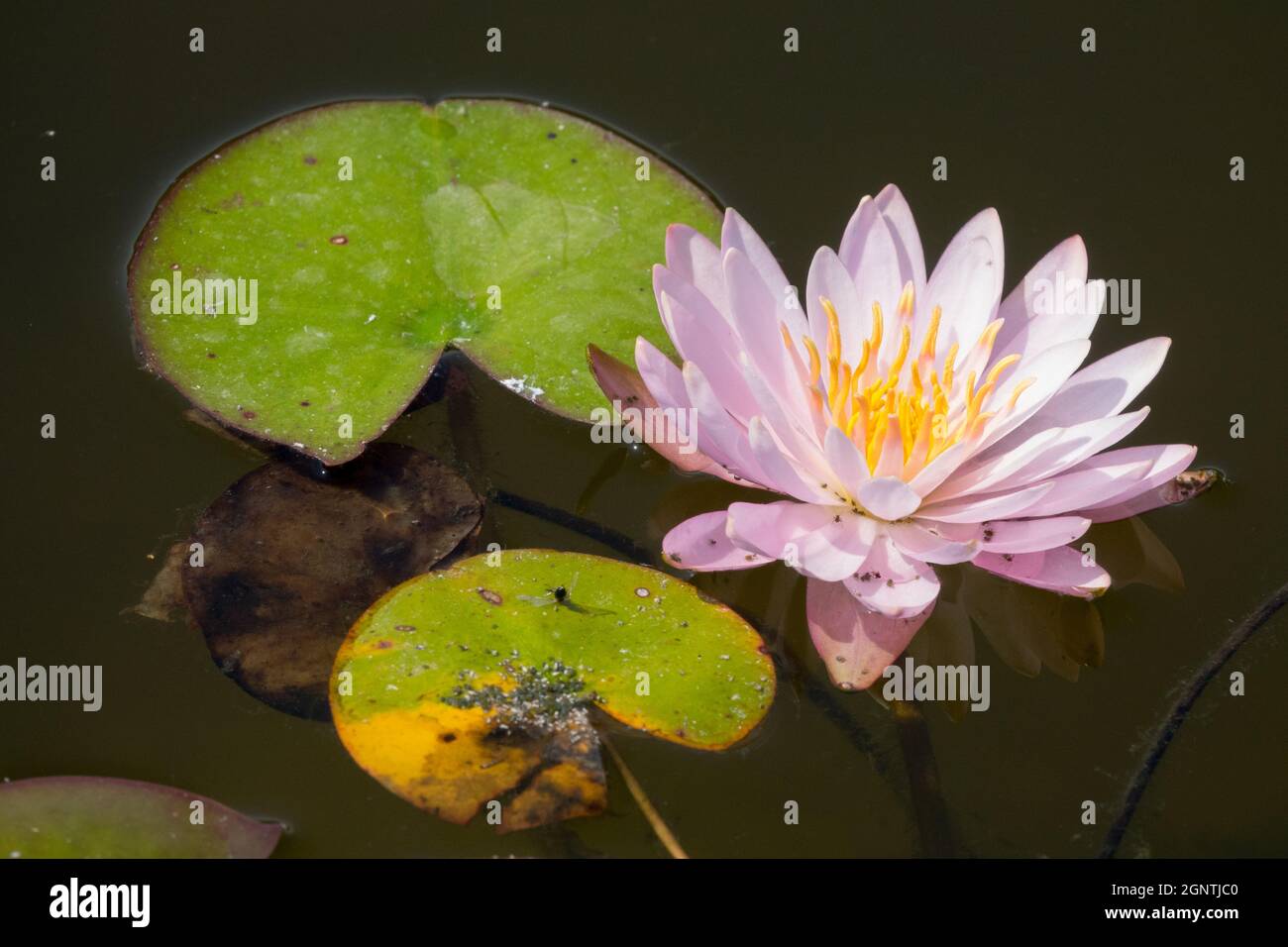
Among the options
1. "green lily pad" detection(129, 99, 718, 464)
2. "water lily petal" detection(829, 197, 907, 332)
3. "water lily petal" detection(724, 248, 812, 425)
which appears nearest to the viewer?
"water lily petal" detection(724, 248, 812, 425)

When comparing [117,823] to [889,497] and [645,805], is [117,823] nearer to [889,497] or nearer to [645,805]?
[645,805]

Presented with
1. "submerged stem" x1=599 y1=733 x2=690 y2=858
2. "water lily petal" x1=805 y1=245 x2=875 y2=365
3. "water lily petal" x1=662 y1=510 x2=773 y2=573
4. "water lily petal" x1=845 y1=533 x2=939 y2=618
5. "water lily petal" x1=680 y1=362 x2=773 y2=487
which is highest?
"water lily petal" x1=805 y1=245 x2=875 y2=365

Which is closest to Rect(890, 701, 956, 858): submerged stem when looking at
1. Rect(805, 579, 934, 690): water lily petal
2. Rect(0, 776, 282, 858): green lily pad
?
Rect(805, 579, 934, 690): water lily petal

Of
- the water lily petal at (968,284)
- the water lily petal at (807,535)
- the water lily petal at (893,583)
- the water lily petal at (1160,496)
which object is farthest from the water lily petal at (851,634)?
the water lily petal at (968,284)

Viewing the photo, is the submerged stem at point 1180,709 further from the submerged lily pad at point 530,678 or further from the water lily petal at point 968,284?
the water lily petal at point 968,284

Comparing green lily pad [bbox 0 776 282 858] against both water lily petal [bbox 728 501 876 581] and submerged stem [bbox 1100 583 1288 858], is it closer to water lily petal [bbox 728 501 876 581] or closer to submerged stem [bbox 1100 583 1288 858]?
water lily petal [bbox 728 501 876 581]
